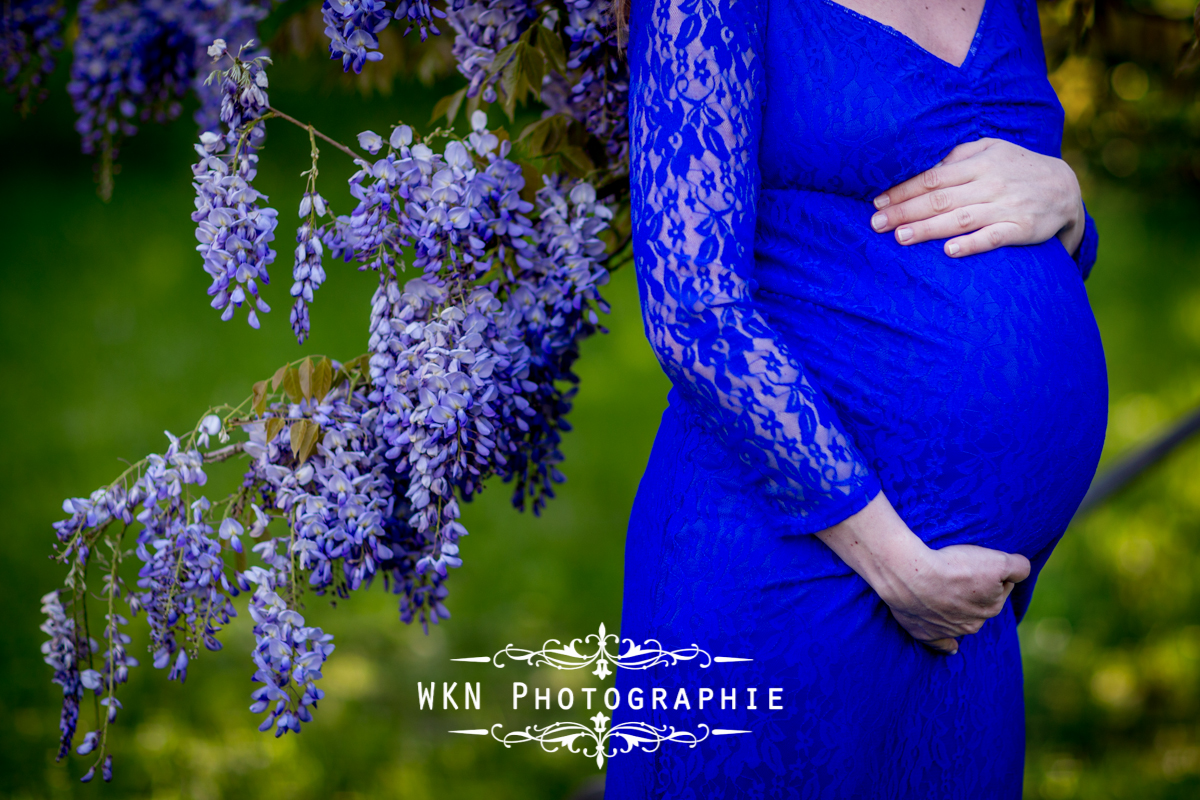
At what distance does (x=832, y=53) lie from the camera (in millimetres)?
1143

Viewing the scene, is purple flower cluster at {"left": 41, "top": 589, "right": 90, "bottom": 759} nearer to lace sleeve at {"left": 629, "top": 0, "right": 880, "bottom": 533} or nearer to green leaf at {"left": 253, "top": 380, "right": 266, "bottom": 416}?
green leaf at {"left": 253, "top": 380, "right": 266, "bottom": 416}

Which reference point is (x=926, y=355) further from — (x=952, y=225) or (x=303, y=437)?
(x=303, y=437)

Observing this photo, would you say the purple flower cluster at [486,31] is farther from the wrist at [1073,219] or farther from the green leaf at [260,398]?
the wrist at [1073,219]

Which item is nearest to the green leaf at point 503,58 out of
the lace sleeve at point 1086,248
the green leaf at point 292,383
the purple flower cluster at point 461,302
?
the purple flower cluster at point 461,302

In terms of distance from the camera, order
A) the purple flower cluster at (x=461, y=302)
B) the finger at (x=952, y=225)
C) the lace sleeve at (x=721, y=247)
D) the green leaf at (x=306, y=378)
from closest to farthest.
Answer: the lace sleeve at (x=721, y=247) → the finger at (x=952, y=225) → the purple flower cluster at (x=461, y=302) → the green leaf at (x=306, y=378)

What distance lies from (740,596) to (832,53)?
2.28 feet

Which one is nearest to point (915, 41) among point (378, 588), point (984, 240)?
point (984, 240)

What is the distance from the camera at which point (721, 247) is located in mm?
1099

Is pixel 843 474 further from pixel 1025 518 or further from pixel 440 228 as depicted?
pixel 440 228

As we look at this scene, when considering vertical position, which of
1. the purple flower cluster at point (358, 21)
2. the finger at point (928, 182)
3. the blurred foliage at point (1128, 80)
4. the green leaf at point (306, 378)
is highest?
the blurred foliage at point (1128, 80)

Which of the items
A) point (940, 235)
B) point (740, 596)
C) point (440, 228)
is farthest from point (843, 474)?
point (440, 228)

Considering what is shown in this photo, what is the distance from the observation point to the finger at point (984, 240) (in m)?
1.21

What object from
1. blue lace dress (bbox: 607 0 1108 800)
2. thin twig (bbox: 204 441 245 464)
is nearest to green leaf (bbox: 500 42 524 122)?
blue lace dress (bbox: 607 0 1108 800)

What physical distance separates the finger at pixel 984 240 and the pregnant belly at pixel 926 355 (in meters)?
0.01
